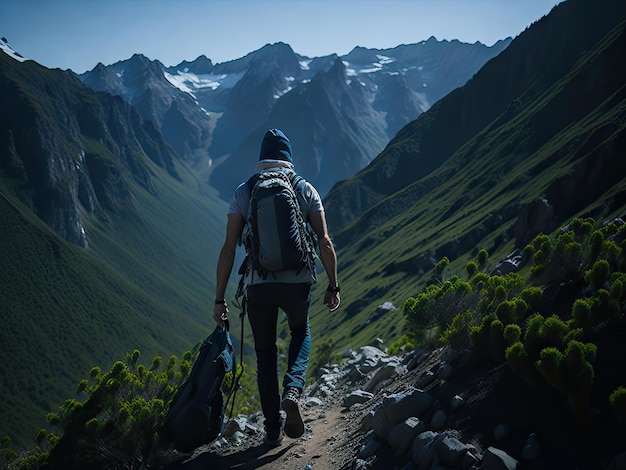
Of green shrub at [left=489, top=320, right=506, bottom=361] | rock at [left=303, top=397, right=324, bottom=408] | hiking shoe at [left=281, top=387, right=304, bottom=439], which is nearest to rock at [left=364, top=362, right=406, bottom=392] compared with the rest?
rock at [left=303, top=397, right=324, bottom=408]

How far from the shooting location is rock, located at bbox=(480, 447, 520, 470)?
5438 millimetres

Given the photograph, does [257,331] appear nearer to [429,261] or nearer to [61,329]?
[429,261]

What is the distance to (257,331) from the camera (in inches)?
313

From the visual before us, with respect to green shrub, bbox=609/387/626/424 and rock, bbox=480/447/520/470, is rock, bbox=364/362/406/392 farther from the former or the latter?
green shrub, bbox=609/387/626/424

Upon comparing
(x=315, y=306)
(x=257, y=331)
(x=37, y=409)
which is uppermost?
(x=257, y=331)

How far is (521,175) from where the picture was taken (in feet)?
378

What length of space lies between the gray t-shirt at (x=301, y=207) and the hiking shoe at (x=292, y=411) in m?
1.59

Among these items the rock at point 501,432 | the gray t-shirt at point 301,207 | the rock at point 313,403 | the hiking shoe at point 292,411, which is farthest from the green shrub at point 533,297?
the rock at point 313,403

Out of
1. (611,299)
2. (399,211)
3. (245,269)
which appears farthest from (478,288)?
A: (399,211)

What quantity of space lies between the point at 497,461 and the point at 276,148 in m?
5.24

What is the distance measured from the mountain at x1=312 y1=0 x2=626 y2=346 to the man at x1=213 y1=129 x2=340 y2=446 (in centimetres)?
4582

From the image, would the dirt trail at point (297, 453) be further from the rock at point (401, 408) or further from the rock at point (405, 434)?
the rock at point (405, 434)

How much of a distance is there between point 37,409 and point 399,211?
127944 mm

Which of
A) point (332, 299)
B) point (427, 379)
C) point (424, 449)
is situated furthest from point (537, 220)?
point (424, 449)
